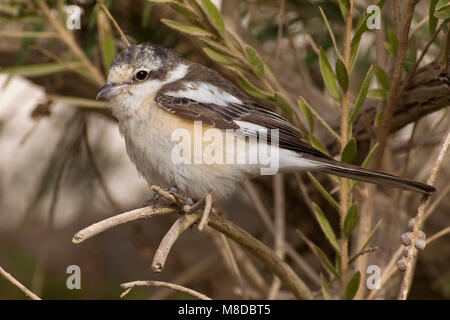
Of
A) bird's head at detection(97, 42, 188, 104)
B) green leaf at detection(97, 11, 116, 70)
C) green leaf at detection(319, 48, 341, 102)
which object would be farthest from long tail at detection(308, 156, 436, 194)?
green leaf at detection(97, 11, 116, 70)

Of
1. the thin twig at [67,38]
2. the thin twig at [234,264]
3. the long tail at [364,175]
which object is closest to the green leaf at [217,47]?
the long tail at [364,175]

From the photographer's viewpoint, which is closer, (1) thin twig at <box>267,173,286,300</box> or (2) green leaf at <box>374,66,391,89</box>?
(2) green leaf at <box>374,66,391,89</box>

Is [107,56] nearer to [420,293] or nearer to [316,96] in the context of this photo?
[316,96]

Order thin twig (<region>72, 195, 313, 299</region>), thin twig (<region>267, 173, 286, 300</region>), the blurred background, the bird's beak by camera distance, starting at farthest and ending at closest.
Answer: the blurred background, thin twig (<region>267, 173, 286, 300</region>), the bird's beak, thin twig (<region>72, 195, 313, 299</region>)

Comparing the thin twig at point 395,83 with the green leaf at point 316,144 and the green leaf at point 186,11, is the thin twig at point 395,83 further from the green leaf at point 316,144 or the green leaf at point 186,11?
the green leaf at point 186,11

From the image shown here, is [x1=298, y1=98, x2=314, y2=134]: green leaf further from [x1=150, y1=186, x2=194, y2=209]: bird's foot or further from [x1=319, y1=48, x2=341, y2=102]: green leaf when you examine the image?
[x1=150, y1=186, x2=194, y2=209]: bird's foot

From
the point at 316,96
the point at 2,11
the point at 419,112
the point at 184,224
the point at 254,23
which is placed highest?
the point at 254,23
